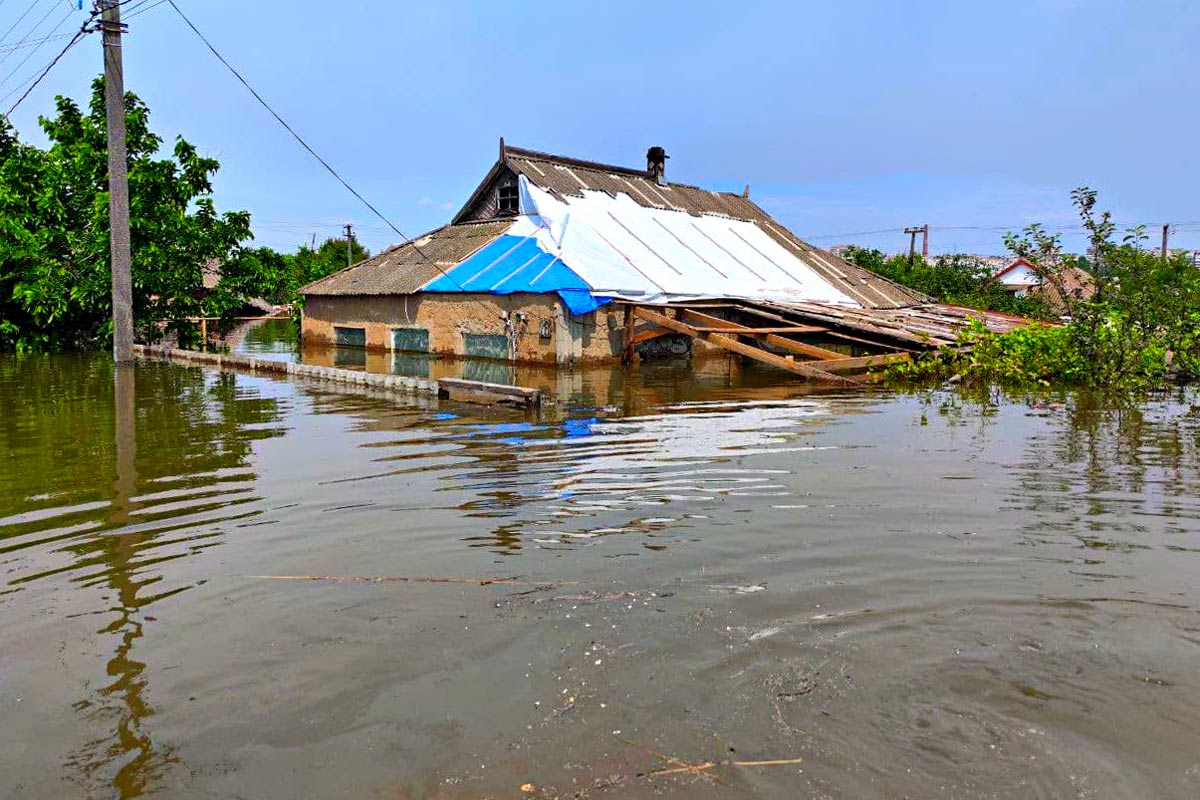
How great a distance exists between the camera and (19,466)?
7.91m

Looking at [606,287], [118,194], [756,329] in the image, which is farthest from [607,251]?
[118,194]

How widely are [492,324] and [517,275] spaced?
1335mm

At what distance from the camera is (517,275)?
19922 millimetres

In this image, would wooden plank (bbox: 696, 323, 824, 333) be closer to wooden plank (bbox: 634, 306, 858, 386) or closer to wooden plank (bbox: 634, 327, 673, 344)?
wooden plank (bbox: 634, 306, 858, 386)

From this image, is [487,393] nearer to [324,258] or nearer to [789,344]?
[789,344]

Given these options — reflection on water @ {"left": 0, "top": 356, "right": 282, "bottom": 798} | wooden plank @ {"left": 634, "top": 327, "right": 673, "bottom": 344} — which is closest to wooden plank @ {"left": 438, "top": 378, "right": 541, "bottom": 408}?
reflection on water @ {"left": 0, "top": 356, "right": 282, "bottom": 798}

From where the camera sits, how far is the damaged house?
18.6 m

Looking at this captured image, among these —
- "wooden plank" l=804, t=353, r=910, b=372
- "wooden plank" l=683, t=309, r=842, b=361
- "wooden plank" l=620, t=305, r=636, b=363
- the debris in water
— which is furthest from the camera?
"wooden plank" l=620, t=305, r=636, b=363

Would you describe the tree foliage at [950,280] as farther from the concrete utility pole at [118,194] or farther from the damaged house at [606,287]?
the concrete utility pole at [118,194]

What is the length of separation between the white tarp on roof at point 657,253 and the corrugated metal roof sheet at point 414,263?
1416mm

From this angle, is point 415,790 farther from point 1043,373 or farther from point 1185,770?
point 1043,373

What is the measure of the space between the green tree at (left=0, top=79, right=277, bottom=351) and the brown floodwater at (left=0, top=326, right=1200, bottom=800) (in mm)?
14191

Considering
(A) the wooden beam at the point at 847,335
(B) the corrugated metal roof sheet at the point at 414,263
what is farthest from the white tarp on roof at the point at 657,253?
(A) the wooden beam at the point at 847,335

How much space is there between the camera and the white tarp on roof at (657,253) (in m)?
20.3
